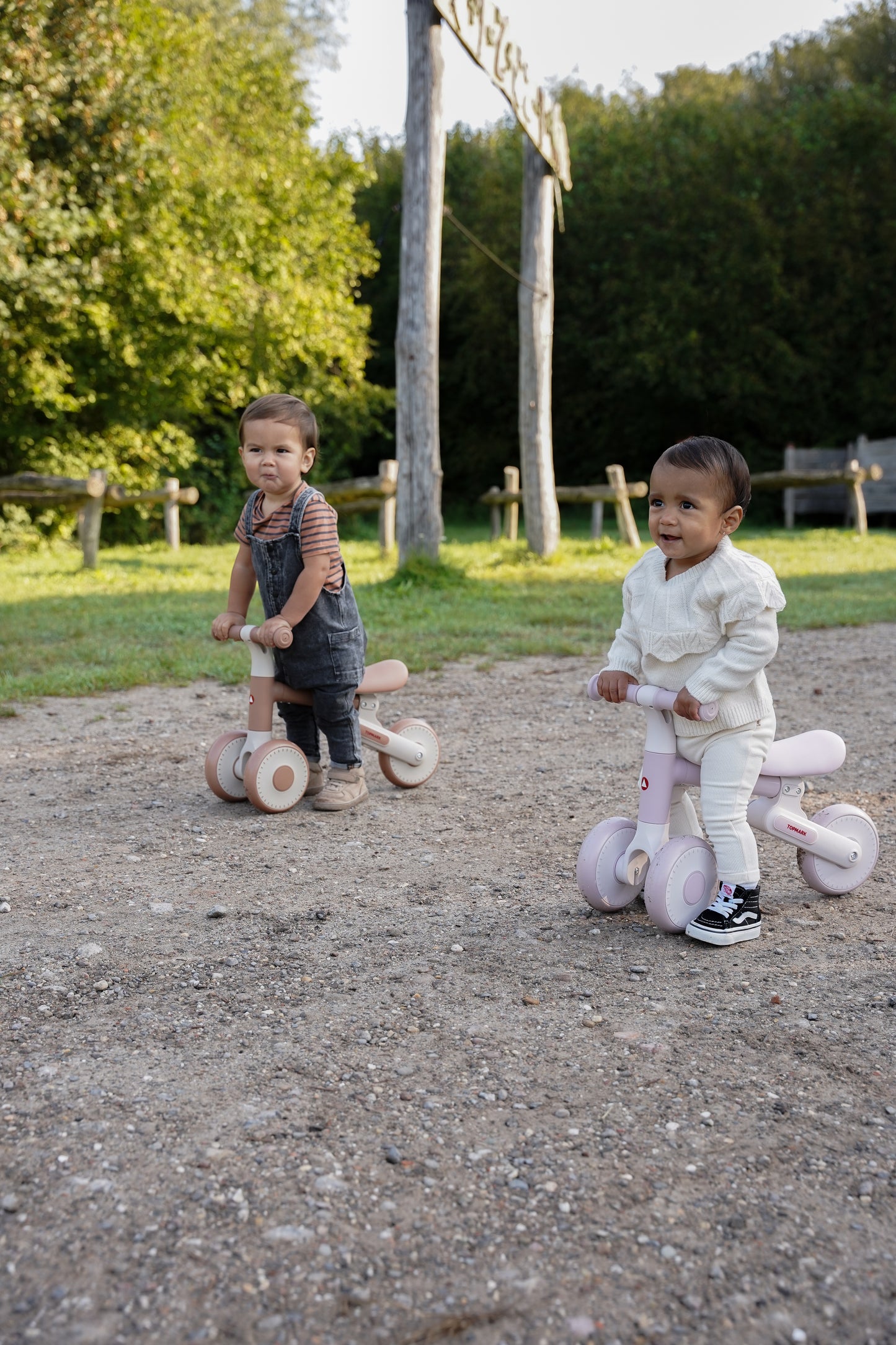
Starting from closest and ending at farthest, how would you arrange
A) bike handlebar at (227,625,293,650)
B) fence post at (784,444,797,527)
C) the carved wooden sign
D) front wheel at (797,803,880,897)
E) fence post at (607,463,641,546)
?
front wheel at (797,803,880,897)
bike handlebar at (227,625,293,650)
the carved wooden sign
fence post at (607,463,641,546)
fence post at (784,444,797,527)

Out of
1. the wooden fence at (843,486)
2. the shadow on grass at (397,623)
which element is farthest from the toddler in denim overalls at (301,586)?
the wooden fence at (843,486)

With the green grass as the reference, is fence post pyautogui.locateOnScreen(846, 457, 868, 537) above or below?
above

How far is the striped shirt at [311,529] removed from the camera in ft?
13.0

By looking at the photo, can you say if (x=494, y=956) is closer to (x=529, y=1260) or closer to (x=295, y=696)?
(x=529, y=1260)

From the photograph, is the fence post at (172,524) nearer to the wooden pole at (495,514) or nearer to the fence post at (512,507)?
the wooden pole at (495,514)

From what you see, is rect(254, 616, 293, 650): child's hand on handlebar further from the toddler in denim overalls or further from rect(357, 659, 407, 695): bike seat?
rect(357, 659, 407, 695): bike seat

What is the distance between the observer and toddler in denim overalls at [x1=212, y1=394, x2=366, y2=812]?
389 cm

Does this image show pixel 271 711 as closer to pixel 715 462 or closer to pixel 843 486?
pixel 715 462

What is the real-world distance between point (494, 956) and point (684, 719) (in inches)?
30.0

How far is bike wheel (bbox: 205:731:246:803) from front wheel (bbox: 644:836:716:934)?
1739 millimetres

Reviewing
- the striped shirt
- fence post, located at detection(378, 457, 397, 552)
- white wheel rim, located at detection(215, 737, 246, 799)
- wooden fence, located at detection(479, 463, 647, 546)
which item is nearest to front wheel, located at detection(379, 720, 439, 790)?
white wheel rim, located at detection(215, 737, 246, 799)

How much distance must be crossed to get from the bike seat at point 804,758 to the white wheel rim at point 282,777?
1708mm

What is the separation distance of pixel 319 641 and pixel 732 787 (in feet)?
5.56

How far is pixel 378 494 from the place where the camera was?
13820 millimetres
